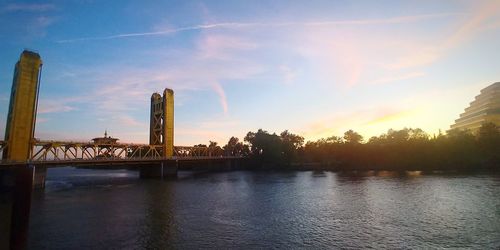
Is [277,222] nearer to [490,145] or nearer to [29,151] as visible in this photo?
[29,151]

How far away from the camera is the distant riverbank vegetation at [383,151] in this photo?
11838 centimetres

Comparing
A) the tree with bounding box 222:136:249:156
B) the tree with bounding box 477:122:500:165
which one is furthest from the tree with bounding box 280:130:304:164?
the tree with bounding box 477:122:500:165

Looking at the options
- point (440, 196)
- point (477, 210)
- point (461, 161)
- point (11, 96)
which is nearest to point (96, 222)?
point (477, 210)

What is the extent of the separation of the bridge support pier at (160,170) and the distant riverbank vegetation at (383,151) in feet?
201

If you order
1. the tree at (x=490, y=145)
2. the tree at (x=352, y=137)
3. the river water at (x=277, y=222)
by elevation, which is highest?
the tree at (x=352, y=137)

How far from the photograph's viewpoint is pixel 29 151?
64.8 metres

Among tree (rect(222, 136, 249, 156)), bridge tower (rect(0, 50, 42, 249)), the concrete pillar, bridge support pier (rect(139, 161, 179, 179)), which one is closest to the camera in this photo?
bridge tower (rect(0, 50, 42, 249))

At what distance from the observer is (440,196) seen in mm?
45594

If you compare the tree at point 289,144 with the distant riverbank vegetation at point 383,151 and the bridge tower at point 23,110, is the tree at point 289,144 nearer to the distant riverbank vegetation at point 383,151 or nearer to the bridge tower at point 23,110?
the distant riverbank vegetation at point 383,151

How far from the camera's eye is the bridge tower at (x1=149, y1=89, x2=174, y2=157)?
111 metres

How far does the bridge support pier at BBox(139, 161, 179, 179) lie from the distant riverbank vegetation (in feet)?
201

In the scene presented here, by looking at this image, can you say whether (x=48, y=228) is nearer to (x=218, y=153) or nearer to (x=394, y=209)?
(x=394, y=209)

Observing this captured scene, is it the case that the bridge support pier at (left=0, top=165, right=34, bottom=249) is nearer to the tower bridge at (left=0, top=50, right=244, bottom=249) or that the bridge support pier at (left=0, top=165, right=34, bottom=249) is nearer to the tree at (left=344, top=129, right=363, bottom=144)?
the tower bridge at (left=0, top=50, right=244, bottom=249)

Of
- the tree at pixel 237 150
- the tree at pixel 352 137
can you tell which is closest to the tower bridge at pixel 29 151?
the tree at pixel 237 150
